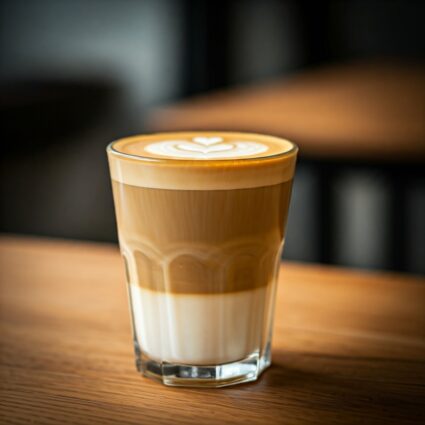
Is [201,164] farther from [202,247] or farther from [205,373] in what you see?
[205,373]

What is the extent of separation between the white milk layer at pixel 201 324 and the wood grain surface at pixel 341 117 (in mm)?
965

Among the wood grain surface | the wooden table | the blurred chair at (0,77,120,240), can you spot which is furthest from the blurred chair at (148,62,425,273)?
the wooden table

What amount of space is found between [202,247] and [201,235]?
0.03 ft

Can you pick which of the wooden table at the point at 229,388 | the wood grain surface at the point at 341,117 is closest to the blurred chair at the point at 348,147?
the wood grain surface at the point at 341,117

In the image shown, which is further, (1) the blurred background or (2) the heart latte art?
(1) the blurred background

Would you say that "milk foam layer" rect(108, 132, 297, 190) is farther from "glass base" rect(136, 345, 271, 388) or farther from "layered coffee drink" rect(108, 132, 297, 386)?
"glass base" rect(136, 345, 271, 388)

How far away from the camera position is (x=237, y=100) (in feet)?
6.10

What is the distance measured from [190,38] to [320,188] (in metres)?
0.65

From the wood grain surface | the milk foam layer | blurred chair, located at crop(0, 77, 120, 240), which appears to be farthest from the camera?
blurred chair, located at crop(0, 77, 120, 240)

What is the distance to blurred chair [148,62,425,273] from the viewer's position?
1.53m

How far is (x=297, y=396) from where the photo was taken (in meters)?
0.56

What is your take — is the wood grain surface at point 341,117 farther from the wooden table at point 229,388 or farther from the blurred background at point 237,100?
the wooden table at point 229,388

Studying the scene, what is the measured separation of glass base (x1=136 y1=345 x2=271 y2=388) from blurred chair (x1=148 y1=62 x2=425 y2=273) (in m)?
0.98

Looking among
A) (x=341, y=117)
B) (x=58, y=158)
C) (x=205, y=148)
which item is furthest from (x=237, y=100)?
(x=205, y=148)
